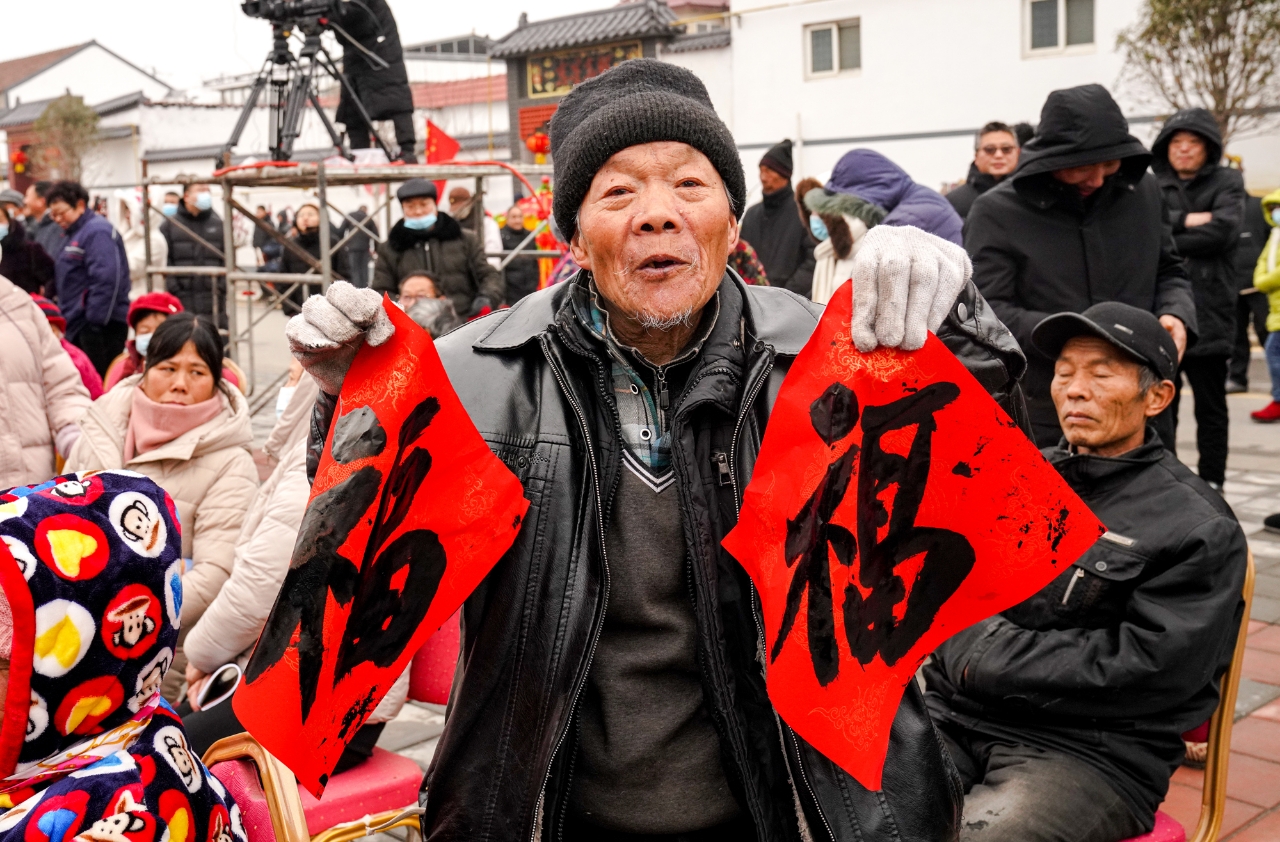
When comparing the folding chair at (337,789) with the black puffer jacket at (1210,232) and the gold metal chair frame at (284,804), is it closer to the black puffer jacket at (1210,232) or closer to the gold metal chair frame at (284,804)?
the gold metal chair frame at (284,804)

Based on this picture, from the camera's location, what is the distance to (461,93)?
33.5 meters

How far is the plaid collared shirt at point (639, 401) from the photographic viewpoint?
1648mm

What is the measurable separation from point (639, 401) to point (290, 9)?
6.63m

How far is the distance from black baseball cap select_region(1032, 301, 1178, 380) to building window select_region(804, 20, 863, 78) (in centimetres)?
2033

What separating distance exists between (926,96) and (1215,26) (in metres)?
6.98

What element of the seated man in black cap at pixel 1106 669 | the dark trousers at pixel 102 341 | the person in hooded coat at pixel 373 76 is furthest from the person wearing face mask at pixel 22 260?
the seated man in black cap at pixel 1106 669

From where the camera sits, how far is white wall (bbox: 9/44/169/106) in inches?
2184

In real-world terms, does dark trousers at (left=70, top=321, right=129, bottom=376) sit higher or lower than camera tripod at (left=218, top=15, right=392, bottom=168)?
lower

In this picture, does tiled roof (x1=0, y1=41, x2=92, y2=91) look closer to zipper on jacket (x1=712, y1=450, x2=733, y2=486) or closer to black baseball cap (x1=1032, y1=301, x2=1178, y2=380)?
black baseball cap (x1=1032, y1=301, x2=1178, y2=380)

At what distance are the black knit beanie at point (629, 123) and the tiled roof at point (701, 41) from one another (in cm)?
2301

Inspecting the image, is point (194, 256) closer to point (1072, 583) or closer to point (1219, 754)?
point (1072, 583)

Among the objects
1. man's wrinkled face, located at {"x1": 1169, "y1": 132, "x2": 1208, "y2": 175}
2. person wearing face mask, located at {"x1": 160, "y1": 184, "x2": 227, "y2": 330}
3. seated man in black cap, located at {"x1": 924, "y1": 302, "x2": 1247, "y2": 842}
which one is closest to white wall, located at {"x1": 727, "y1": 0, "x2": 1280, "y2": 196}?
man's wrinkled face, located at {"x1": 1169, "y1": 132, "x2": 1208, "y2": 175}

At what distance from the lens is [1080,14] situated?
63.8ft

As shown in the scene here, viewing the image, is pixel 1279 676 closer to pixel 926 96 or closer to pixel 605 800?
pixel 605 800
